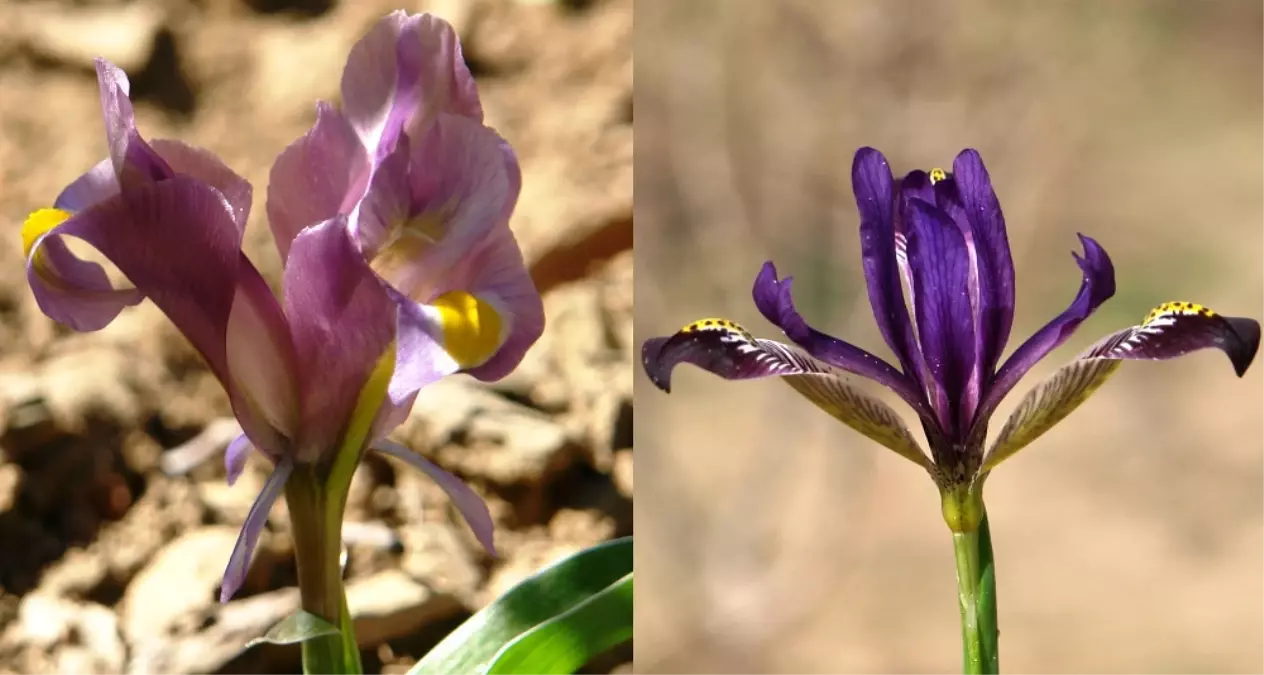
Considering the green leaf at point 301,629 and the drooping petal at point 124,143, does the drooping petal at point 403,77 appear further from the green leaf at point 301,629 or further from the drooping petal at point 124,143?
the green leaf at point 301,629

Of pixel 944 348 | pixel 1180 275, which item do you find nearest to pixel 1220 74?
pixel 1180 275

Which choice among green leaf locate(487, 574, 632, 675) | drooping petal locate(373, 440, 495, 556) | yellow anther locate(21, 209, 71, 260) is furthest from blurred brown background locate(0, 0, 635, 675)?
yellow anther locate(21, 209, 71, 260)

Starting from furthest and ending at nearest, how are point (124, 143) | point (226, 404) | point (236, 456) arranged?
1. point (226, 404)
2. point (236, 456)
3. point (124, 143)

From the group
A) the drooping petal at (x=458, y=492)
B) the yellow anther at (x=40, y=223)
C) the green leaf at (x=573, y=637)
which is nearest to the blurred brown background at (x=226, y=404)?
the green leaf at (x=573, y=637)

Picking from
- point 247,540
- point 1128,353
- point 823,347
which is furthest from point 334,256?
point 1128,353

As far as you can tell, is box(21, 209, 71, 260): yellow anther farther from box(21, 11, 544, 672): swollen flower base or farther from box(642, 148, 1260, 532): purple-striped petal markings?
box(642, 148, 1260, 532): purple-striped petal markings

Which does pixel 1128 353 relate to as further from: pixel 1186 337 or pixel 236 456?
pixel 236 456

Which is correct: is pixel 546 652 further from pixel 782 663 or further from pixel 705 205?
pixel 705 205
